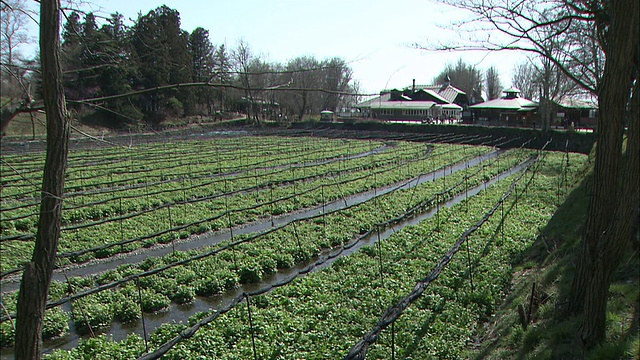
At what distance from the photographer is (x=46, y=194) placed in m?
4.12

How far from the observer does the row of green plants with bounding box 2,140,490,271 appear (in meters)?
15.2

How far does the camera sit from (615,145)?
6.55m

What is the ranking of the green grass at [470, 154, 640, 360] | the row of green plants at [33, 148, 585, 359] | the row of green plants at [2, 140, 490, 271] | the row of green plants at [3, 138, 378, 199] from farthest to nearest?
the row of green plants at [3, 138, 378, 199] → the row of green plants at [2, 140, 490, 271] → the row of green plants at [33, 148, 585, 359] → the green grass at [470, 154, 640, 360]

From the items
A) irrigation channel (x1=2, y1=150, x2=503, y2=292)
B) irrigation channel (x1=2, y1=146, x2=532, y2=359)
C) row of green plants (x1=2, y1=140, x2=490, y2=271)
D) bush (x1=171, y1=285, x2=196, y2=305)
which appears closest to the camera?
irrigation channel (x1=2, y1=146, x2=532, y2=359)

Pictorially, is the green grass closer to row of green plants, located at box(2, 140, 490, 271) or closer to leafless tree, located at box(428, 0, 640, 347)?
leafless tree, located at box(428, 0, 640, 347)

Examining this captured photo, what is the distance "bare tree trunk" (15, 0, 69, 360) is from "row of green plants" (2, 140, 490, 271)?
6.80 m

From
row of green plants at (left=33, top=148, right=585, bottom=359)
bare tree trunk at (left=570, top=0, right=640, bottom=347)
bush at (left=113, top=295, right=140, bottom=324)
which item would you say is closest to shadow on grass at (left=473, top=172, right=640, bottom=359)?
bare tree trunk at (left=570, top=0, right=640, bottom=347)

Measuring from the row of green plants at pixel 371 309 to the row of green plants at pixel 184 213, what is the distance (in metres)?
5.04

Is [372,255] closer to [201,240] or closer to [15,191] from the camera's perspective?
[201,240]

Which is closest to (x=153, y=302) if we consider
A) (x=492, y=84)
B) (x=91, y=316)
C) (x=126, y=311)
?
(x=126, y=311)

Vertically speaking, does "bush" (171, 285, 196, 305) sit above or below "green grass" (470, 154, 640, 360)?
below

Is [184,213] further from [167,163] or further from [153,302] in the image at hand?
[167,163]

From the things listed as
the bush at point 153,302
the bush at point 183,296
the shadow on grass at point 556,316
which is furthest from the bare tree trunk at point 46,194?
the bush at point 183,296

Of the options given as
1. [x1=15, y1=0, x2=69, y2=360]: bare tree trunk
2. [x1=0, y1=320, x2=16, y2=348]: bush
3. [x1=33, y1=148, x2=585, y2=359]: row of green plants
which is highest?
[x1=15, y1=0, x2=69, y2=360]: bare tree trunk
